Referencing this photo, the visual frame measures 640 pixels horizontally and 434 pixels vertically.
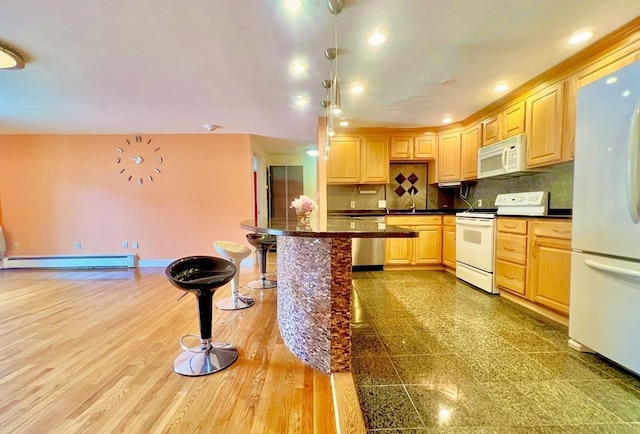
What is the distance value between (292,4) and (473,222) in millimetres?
3045

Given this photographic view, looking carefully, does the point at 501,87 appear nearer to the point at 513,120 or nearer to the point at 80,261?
the point at 513,120

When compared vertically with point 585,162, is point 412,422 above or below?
below

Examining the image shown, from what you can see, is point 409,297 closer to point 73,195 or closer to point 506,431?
point 506,431

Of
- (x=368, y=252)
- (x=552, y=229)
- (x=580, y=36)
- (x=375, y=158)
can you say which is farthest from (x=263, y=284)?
(x=580, y=36)

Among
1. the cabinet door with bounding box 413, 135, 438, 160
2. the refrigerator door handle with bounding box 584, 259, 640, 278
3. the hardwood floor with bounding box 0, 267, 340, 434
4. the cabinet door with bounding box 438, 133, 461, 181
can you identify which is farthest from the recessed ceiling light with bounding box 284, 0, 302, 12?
the cabinet door with bounding box 438, 133, 461, 181

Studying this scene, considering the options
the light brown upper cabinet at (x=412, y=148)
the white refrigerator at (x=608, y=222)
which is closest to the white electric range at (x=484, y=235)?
the white refrigerator at (x=608, y=222)

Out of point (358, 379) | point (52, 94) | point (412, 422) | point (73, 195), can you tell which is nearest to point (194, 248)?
point (73, 195)

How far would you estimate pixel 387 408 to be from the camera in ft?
4.70

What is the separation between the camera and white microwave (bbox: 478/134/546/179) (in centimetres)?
302

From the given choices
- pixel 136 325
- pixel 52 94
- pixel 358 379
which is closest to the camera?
pixel 358 379

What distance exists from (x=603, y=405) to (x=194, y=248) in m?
5.05

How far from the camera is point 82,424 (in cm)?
137

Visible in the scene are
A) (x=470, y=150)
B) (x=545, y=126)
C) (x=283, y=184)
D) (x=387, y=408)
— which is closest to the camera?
(x=387, y=408)

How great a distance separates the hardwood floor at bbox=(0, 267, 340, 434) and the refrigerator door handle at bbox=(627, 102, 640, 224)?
2.00m
